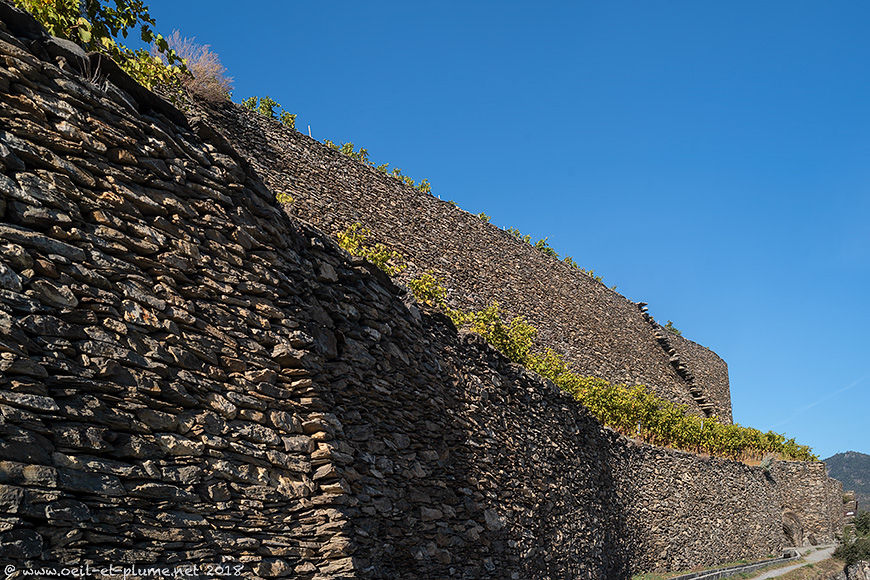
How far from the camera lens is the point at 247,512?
4.39 meters

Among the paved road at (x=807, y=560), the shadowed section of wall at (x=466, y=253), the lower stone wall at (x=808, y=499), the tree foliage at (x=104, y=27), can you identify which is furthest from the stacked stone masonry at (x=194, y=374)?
the lower stone wall at (x=808, y=499)

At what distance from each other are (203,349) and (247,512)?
1.24m

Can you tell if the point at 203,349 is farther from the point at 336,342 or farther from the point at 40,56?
the point at 40,56

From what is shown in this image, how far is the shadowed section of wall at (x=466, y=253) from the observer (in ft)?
48.9

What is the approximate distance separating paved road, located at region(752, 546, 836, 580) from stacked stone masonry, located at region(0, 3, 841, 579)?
13.5 meters

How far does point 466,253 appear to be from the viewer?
20.4 m

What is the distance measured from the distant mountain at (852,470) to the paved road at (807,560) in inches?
3651

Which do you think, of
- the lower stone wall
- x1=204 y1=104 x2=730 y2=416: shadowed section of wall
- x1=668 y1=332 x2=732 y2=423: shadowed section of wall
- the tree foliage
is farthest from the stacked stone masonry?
x1=668 y1=332 x2=732 y2=423: shadowed section of wall

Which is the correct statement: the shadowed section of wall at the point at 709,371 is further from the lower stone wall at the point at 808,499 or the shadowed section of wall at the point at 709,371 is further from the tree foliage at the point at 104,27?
the tree foliage at the point at 104,27

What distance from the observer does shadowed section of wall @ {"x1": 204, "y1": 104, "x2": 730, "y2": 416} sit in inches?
587

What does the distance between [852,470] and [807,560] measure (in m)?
127

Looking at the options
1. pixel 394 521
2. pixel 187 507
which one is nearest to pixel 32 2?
pixel 187 507

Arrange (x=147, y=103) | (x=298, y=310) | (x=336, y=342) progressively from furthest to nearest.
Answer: (x=336, y=342) → (x=298, y=310) → (x=147, y=103)

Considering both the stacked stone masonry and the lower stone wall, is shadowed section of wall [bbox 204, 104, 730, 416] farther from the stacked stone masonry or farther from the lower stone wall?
the lower stone wall
